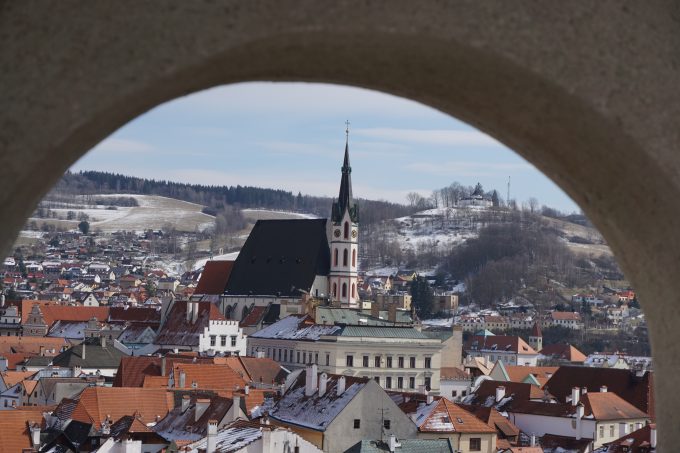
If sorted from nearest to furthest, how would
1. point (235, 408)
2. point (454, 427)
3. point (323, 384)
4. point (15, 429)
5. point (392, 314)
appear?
point (15, 429), point (235, 408), point (323, 384), point (454, 427), point (392, 314)

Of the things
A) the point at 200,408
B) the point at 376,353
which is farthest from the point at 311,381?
the point at 376,353

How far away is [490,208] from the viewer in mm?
198500

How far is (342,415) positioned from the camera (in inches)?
1310

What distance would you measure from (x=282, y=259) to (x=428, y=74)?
80850 millimetres

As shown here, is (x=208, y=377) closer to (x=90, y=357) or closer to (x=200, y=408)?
(x=200, y=408)

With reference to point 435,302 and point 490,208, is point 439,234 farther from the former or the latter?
point 435,302

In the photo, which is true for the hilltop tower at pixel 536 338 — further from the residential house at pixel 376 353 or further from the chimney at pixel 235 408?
the chimney at pixel 235 408

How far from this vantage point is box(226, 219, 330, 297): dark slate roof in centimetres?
8162

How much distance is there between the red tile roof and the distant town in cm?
15

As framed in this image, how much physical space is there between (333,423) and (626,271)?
3021 centimetres

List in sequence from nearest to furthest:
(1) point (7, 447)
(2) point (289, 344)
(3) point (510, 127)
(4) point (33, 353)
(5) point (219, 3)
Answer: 1. (5) point (219, 3)
2. (3) point (510, 127)
3. (1) point (7, 447)
4. (2) point (289, 344)
5. (4) point (33, 353)

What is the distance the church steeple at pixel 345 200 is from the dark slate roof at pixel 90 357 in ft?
75.6

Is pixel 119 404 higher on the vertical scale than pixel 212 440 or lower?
lower

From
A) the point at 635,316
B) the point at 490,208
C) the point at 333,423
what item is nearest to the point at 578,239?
the point at 490,208
